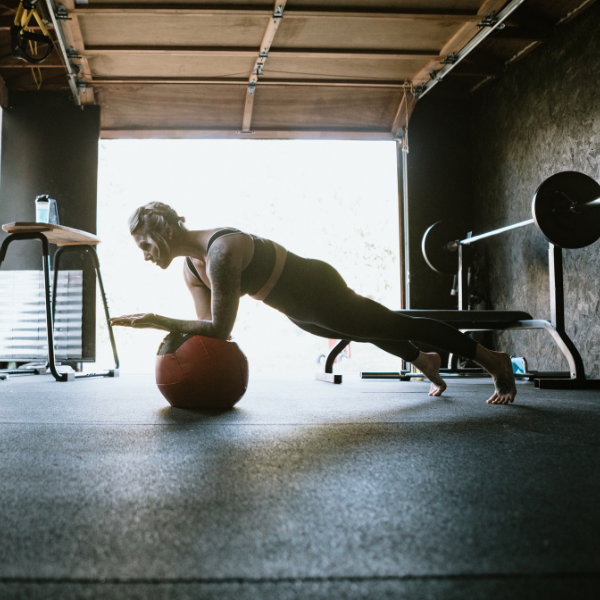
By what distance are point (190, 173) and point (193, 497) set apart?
5272mm

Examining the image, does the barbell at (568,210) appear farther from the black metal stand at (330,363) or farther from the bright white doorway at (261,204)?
the bright white doorway at (261,204)

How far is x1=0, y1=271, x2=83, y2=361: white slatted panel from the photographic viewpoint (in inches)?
188

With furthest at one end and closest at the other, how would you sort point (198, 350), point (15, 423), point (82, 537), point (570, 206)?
point (570, 206)
point (198, 350)
point (15, 423)
point (82, 537)

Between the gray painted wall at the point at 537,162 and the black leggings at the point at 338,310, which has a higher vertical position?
the gray painted wall at the point at 537,162

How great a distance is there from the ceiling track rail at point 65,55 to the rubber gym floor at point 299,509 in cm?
308

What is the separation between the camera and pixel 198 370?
2105 mm

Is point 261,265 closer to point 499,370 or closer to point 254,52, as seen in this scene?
point 499,370

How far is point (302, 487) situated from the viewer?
1020mm

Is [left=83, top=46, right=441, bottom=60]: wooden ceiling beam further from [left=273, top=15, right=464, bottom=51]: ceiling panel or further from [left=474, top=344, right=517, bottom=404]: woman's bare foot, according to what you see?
[left=474, top=344, right=517, bottom=404]: woman's bare foot

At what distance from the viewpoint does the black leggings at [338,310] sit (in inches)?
86.5

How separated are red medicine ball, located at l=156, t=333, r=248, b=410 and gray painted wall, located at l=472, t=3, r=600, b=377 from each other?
9.52 feet

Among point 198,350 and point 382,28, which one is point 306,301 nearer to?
point 198,350

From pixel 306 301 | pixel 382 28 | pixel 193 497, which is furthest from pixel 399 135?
pixel 193 497

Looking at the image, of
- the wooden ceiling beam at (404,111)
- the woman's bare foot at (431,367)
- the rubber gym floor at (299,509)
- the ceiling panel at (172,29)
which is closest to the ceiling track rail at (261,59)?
the ceiling panel at (172,29)
